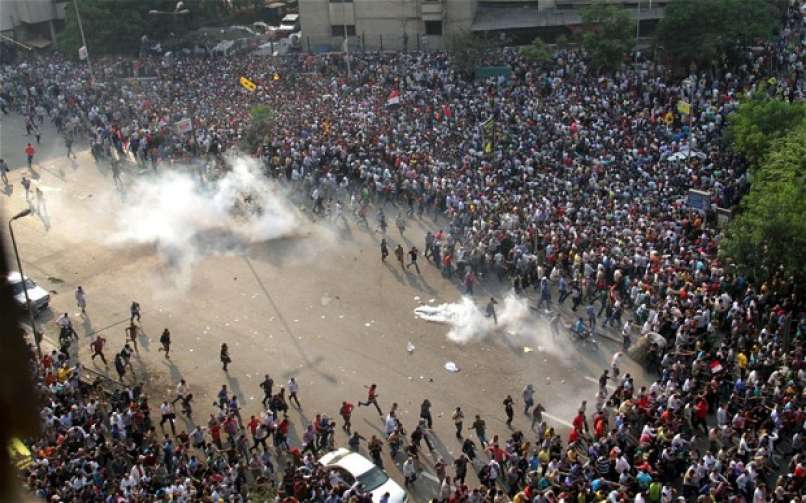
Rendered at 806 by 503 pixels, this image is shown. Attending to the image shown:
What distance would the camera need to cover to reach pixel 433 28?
46250 mm

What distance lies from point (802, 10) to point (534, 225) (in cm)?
2314

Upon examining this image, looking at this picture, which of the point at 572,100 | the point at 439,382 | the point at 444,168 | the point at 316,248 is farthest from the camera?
the point at 572,100

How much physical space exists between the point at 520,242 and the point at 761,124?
954cm

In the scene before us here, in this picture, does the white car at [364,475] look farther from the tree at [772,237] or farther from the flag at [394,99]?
the flag at [394,99]

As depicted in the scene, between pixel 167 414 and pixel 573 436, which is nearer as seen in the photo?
pixel 573 436

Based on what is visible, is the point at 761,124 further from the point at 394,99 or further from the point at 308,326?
the point at 308,326

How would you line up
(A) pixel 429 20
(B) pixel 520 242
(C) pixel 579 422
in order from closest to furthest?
1. (C) pixel 579 422
2. (B) pixel 520 242
3. (A) pixel 429 20

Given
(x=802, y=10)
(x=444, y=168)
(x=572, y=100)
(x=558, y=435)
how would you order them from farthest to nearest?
(x=802, y=10) < (x=572, y=100) < (x=444, y=168) < (x=558, y=435)

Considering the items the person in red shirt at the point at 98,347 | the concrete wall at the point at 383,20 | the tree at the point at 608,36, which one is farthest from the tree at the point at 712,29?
the person in red shirt at the point at 98,347

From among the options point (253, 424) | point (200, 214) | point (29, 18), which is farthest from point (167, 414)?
point (29, 18)

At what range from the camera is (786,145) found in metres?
27.4

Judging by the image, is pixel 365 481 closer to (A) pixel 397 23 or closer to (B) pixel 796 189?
(B) pixel 796 189

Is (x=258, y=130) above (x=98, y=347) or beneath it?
above

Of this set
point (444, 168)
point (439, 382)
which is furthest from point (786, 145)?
point (439, 382)
